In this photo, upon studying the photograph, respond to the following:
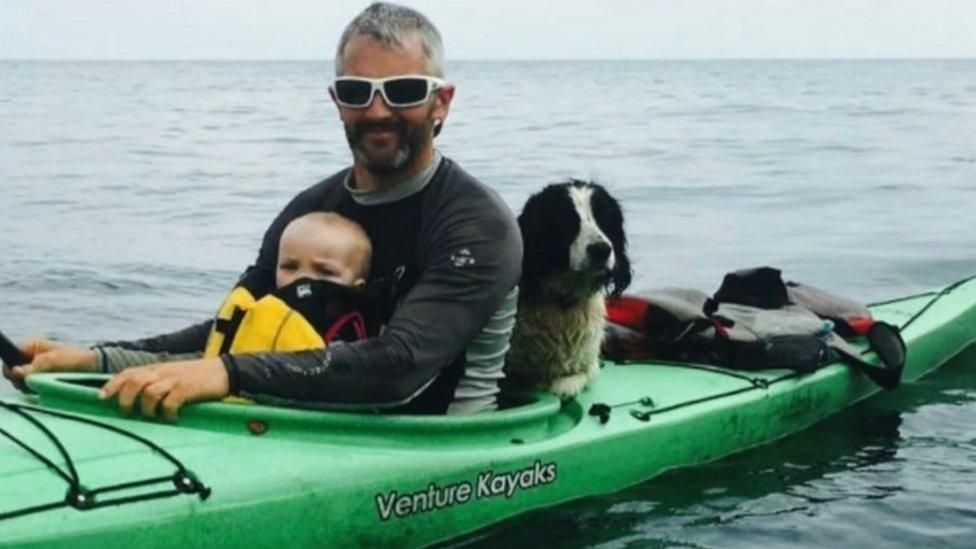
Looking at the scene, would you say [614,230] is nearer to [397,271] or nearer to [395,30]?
[397,271]

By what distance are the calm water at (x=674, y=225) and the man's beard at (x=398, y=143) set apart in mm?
1273

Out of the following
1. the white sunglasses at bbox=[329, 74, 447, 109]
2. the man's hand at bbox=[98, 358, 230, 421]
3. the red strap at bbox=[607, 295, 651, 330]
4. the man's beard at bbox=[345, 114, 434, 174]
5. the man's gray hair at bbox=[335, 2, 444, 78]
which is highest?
the man's gray hair at bbox=[335, 2, 444, 78]

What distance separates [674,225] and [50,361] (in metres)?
10.9

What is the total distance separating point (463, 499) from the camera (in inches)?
186

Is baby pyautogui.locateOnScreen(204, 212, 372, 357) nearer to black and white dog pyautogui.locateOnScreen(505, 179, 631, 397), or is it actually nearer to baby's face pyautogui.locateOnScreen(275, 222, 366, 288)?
baby's face pyautogui.locateOnScreen(275, 222, 366, 288)

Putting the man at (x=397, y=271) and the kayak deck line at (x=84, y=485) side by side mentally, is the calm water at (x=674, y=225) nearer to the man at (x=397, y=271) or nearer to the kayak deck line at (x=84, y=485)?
the man at (x=397, y=271)

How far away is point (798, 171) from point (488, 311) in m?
17.9

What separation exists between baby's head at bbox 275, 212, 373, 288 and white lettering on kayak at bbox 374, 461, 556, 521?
655 millimetres

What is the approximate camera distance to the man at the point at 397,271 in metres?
4.14

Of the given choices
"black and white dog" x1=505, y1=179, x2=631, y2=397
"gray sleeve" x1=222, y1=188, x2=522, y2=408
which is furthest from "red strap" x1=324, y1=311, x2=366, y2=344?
"black and white dog" x1=505, y1=179, x2=631, y2=397

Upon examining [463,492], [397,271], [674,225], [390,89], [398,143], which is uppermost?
[390,89]

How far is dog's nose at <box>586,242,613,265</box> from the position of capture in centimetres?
519

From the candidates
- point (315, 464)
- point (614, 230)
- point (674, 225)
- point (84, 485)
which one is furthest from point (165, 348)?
point (674, 225)

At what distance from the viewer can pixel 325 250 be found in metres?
4.38
